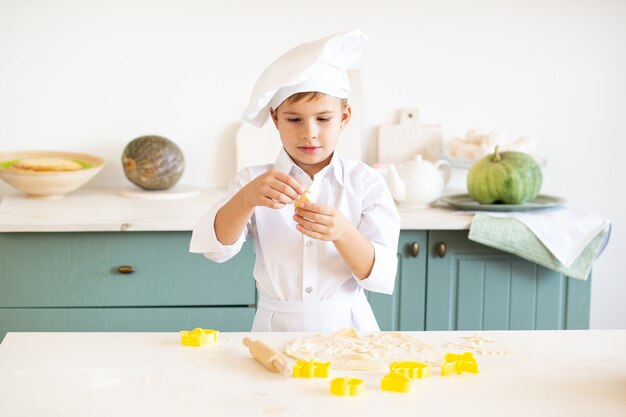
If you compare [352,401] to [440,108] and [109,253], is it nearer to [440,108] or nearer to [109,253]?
[109,253]

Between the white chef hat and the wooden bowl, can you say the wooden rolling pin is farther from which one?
the wooden bowl

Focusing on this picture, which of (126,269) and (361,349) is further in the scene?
(126,269)

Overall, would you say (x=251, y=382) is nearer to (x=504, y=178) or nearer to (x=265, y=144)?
(x=504, y=178)

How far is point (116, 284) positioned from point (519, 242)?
1047 millimetres

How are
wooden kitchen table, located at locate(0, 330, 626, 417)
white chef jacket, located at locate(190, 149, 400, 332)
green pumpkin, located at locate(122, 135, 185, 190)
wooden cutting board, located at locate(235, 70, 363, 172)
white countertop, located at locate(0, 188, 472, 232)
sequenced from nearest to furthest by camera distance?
wooden kitchen table, located at locate(0, 330, 626, 417), white chef jacket, located at locate(190, 149, 400, 332), white countertop, located at locate(0, 188, 472, 232), green pumpkin, located at locate(122, 135, 185, 190), wooden cutting board, located at locate(235, 70, 363, 172)

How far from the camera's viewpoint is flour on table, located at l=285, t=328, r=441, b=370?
4.21 ft

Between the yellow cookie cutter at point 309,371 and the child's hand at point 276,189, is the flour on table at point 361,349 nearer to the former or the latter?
the yellow cookie cutter at point 309,371

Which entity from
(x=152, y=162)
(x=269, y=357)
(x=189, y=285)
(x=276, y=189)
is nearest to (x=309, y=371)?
(x=269, y=357)

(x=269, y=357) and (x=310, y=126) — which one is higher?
(x=310, y=126)

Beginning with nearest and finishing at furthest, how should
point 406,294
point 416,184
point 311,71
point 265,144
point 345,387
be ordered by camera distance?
point 345,387, point 311,71, point 406,294, point 416,184, point 265,144

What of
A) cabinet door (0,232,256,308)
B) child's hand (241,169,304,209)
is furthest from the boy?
cabinet door (0,232,256,308)

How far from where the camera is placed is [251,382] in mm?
1204

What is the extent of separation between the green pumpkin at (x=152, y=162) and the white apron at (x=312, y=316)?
3.36 ft

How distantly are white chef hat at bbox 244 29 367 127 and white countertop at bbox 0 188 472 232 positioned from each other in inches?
29.3
